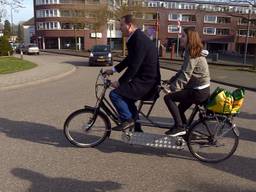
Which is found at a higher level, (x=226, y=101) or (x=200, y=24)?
(x=200, y=24)

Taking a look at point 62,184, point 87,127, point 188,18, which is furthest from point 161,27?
point 62,184

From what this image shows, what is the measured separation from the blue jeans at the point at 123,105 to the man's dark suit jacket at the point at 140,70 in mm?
87

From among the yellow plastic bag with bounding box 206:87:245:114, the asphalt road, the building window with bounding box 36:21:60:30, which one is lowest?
the asphalt road

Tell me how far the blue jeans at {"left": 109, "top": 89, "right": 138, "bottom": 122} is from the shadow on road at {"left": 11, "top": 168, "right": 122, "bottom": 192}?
3.97ft

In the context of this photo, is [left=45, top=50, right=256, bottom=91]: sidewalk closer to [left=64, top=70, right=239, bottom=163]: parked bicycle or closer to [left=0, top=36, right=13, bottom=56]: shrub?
[left=64, top=70, right=239, bottom=163]: parked bicycle

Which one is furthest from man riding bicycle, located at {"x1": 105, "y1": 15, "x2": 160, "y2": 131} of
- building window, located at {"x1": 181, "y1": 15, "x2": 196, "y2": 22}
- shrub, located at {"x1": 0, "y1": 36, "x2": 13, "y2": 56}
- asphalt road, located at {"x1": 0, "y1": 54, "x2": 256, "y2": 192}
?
building window, located at {"x1": 181, "y1": 15, "x2": 196, "y2": 22}

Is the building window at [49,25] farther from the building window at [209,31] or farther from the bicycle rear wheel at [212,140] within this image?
the bicycle rear wheel at [212,140]

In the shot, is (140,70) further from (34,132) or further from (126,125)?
(34,132)

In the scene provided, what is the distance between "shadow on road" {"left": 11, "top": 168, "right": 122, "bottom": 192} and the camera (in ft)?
12.3

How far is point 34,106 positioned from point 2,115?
110 centimetres

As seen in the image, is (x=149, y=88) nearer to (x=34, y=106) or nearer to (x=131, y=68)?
(x=131, y=68)

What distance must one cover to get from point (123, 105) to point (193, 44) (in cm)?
131

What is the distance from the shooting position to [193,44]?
4527 mm

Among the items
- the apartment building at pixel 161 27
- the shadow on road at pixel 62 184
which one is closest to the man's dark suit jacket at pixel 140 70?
the shadow on road at pixel 62 184
